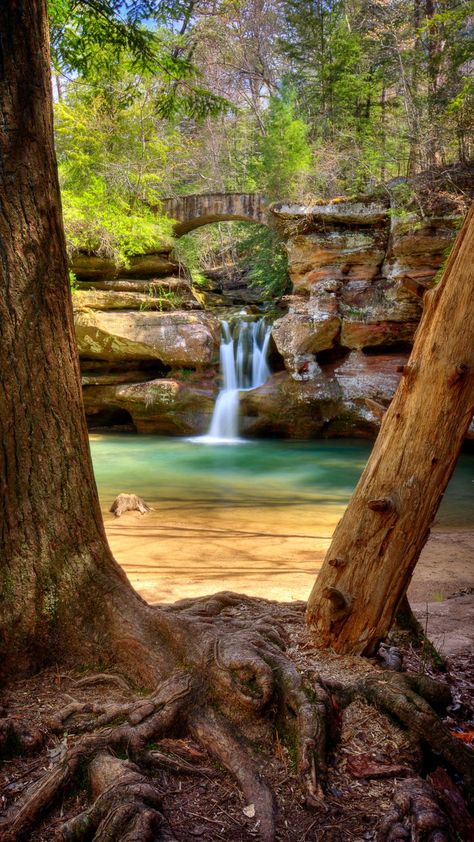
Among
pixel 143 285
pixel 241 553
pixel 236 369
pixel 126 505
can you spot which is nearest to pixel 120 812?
pixel 241 553

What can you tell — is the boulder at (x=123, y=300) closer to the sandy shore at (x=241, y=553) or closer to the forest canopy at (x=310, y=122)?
the forest canopy at (x=310, y=122)

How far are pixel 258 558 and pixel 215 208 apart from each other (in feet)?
49.8

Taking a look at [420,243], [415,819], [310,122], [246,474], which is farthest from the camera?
[310,122]

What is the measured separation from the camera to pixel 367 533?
301 centimetres

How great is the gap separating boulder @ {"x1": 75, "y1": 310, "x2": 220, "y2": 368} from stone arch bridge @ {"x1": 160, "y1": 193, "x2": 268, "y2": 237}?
3.75m

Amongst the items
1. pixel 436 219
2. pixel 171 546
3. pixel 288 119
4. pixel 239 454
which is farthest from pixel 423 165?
pixel 171 546

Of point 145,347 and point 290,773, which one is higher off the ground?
point 145,347

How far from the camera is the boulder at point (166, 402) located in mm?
17938

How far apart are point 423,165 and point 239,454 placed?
33.4ft

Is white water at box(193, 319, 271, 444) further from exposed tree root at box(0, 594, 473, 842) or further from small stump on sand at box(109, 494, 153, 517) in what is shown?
exposed tree root at box(0, 594, 473, 842)

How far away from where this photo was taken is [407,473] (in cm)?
292

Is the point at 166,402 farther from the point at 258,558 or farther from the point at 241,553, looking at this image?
the point at 258,558

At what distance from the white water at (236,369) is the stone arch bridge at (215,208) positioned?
3.62 metres

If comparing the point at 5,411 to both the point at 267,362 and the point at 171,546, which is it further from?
the point at 267,362
